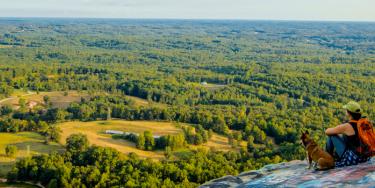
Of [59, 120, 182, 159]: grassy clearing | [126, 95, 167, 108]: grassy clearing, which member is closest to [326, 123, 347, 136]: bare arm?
[59, 120, 182, 159]: grassy clearing

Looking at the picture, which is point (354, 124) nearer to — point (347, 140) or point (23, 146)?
point (347, 140)

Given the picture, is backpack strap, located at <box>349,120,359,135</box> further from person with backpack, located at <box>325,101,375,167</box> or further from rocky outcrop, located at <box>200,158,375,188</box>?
rocky outcrop, located at <box>200,158,375,188</box>

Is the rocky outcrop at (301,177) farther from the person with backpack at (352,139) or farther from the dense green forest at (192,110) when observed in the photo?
the dense green forest at (192,110)

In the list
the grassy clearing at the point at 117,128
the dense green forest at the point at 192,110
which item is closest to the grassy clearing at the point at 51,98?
the dense green forest at the point at 192,110

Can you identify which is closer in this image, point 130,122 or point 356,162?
point 356,162

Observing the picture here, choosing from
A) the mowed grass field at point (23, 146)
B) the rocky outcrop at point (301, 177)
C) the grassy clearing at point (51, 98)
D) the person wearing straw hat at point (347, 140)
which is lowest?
the grassy clearing at point (51, 98)

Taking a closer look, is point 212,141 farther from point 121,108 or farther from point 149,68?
point 149,68

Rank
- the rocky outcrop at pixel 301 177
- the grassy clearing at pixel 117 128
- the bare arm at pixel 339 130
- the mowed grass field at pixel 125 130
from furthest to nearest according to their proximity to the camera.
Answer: the mowed grass field at pixel 125 130 < the grassy clearing at pixel 117 128 < the bare arm at pixel 339 130 < the rocky outcrop at pixel 301 177

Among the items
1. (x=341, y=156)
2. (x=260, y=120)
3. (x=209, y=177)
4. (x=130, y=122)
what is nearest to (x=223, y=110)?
(x=260, y=120)
